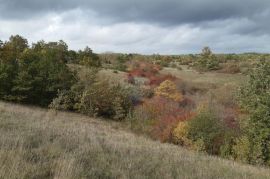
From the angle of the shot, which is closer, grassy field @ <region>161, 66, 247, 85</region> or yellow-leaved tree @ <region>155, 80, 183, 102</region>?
yellow-leaved tree @ <region>155, 80, 183, 102</region>

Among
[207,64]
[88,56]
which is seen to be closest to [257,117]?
[88,56]

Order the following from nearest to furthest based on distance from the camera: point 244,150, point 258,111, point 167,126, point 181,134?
point 258,111 < point 244,150 < point 181,134 < point 167,126

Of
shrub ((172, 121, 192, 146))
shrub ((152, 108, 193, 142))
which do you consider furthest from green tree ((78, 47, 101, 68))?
shrub ((172, 121, 192, 146))

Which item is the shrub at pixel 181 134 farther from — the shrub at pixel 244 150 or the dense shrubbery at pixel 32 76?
the dense shrubbery at pixel 32 76

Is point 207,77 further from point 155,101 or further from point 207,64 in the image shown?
point 155,101

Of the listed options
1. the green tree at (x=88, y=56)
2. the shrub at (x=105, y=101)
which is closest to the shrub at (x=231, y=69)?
the green tree at (x=88, y=56)

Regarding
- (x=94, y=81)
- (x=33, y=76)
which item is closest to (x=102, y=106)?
(x=94, y=81)

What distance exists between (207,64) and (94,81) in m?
49.6

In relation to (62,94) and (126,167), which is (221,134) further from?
(126,167)

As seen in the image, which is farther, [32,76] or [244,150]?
[32,76]

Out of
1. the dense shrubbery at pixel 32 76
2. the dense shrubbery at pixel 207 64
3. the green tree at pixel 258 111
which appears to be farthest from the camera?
the dense shrubbery at pixel 207 64

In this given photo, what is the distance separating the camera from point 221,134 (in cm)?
3375

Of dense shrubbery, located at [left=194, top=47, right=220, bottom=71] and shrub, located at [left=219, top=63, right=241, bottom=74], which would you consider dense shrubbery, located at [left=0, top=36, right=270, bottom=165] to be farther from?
dense shrubbery, located at [left=194, top=47, right=220, bottom=71]

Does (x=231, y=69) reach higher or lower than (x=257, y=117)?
lower
